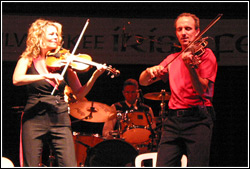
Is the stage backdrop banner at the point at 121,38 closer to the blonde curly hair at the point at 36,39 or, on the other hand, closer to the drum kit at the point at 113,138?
the drum kit at the point at 113,138

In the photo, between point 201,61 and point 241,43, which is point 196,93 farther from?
point 241,43

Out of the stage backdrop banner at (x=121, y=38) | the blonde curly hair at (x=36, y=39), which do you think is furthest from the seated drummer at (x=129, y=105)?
the blonde curly hair at (x=36, y=39)

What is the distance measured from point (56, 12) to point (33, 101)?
10.8 feet

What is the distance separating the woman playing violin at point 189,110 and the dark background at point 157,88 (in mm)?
3109

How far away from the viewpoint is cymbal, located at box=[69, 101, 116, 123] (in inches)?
203

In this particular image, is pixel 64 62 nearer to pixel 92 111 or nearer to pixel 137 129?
pixel 92 111

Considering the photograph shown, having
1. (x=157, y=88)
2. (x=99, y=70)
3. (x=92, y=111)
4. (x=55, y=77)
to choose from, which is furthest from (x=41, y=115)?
(x=157, y=88)

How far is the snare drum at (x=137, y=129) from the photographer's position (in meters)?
5.20

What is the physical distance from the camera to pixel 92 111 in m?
5.20

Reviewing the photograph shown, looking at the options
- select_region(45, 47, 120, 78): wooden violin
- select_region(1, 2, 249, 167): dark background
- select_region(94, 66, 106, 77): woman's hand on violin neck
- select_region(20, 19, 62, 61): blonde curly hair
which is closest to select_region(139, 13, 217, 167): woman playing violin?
select_region(94, 66, 106, 77): woman's hand on violin neck

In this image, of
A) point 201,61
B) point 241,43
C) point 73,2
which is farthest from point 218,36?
point 201,61

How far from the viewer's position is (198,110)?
270cm

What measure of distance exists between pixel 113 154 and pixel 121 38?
1745 mm

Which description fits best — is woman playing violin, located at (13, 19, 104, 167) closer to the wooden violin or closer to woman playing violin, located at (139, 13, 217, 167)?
the wooden violin
